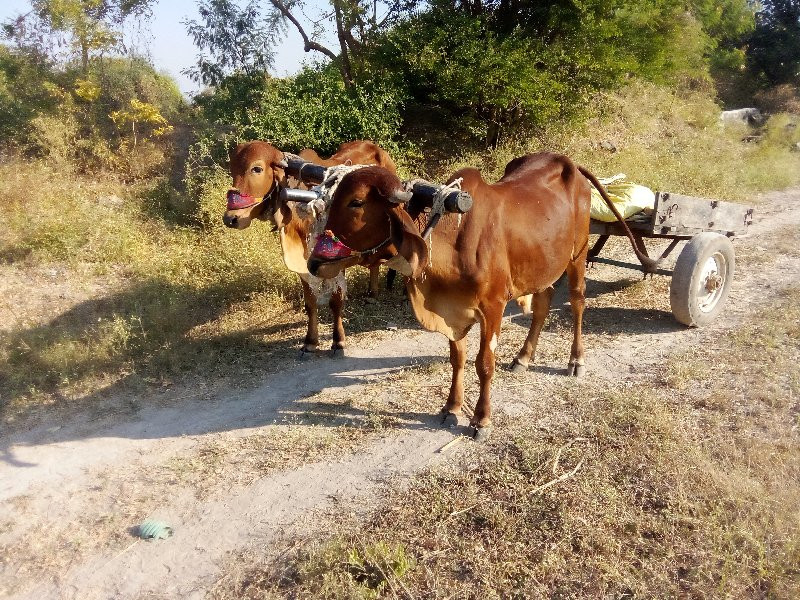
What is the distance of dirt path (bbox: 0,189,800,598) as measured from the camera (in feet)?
10.7

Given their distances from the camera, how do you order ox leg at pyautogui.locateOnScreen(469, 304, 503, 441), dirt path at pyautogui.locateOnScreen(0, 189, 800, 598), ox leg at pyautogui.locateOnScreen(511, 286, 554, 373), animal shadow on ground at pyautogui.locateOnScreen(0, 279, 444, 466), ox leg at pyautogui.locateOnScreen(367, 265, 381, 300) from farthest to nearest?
ox leg at pyautogui.locateOnScreen(367, 265, 381, 300) → ox leg at pyautogui.locateOnScreen(511, 286, 554, 373) → animal shadow on ground at pyautogui.locateOnScreen(0, 279, 444, 466) → ox leg at pyautogui.locateOnScreen(469, 304, 503, 441) → dirt path at pyautogui.locateOnScreen(0, 189, 800, 598)

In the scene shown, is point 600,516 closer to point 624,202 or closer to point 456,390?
point 456,390

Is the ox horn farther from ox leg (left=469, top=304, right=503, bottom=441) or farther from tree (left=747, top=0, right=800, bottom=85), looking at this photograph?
tree (left=747, top=0, right=800, bottom=85)

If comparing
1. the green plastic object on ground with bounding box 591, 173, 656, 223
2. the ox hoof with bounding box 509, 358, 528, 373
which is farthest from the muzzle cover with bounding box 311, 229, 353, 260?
the green plastic object on ground with bounding box 591, 173, 656, 223

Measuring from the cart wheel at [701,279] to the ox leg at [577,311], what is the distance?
43.3 inches

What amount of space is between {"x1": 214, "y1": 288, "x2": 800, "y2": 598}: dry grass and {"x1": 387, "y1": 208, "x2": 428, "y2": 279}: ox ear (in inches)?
53.1

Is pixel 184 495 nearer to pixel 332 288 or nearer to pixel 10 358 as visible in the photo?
pixel 332 288

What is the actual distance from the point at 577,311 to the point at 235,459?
3083 mm

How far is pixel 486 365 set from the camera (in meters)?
4.20

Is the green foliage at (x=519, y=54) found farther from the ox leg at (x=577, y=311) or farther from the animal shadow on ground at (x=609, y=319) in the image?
the ox leg at (x=577, y=311)

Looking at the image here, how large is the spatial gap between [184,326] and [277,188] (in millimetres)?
1948

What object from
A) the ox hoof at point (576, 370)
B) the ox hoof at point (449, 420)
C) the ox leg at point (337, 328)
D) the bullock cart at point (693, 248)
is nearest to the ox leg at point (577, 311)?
the ox hoof at point (576, 370)

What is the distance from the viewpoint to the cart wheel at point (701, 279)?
5656 mm

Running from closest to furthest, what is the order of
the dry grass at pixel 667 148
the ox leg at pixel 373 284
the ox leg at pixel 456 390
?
1. the ox leg at pixel 456 390
2. the ox leg at pixel 373 284
3. the dry grass at pixel 667 148
